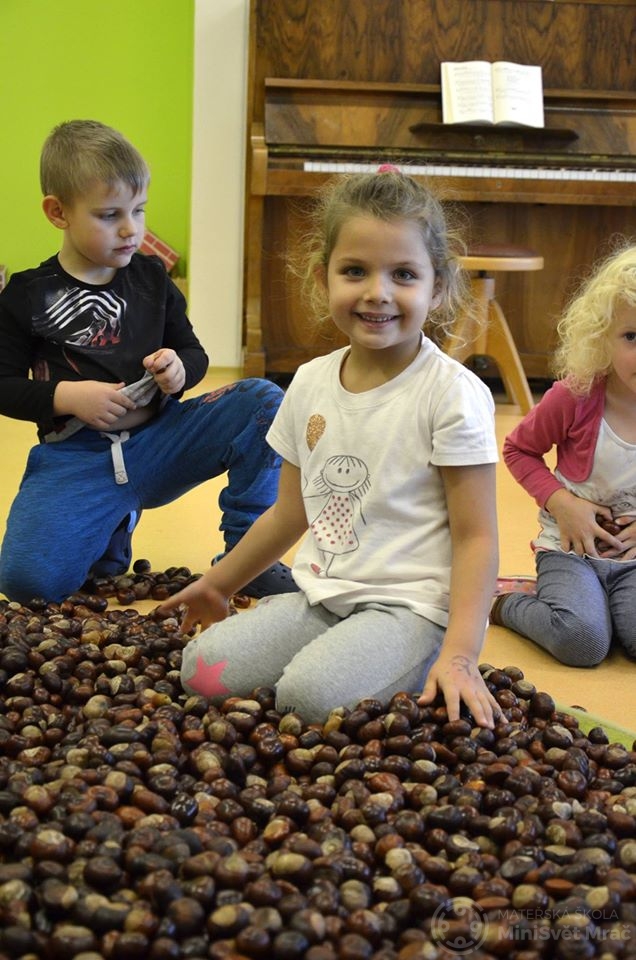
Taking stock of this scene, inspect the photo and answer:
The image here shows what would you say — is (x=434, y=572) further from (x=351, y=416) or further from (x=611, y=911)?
(x=611, y=911)

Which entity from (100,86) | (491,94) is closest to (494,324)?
(491,94)

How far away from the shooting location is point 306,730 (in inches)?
69.4

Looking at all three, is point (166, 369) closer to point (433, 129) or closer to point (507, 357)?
point (507, 357)

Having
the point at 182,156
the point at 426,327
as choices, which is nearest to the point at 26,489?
the point at 426,327

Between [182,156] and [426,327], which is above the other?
[182,156]

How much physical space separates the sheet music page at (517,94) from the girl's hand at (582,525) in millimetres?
2527

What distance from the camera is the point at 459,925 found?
126 cm

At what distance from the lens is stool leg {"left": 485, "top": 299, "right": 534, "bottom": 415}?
14.8 feet

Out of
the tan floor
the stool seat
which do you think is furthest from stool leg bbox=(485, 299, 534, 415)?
the stool seat

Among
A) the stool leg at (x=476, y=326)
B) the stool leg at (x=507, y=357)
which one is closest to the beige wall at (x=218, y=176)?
the stool leg at (x=476, y=326)

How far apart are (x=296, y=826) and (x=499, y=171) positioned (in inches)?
137

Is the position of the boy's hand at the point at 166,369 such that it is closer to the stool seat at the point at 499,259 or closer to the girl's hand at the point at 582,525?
the girl's hand at the point at 582,525

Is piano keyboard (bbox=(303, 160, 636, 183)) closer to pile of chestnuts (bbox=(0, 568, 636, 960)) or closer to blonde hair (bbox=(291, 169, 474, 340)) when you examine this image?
blonde hair (bbox=(291, 169, 474, 340))

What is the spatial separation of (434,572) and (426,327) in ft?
10.4
